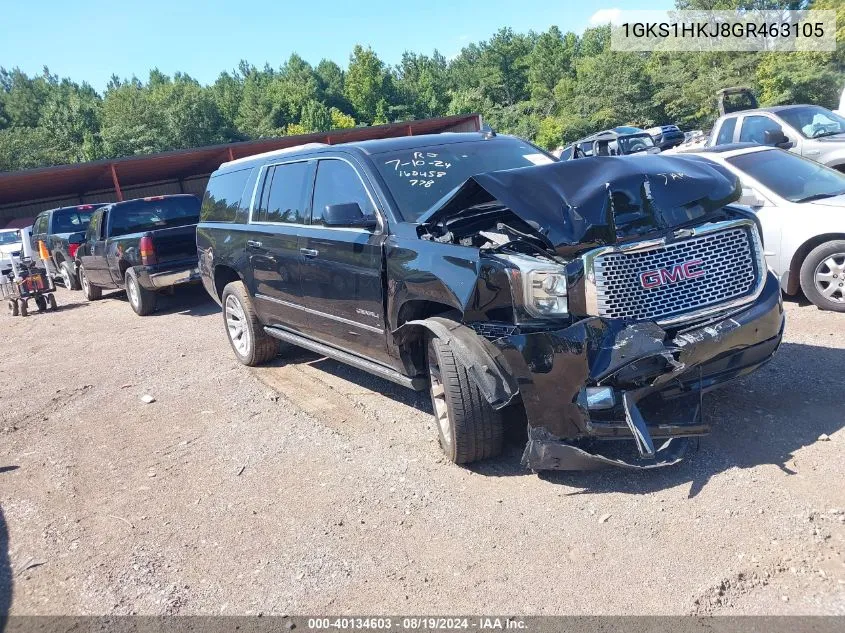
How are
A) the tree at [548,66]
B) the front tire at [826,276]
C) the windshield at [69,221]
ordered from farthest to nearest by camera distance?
1. the tree at [548,66]
2. the windshield at [69,221]
3. the front tire at [826,276]

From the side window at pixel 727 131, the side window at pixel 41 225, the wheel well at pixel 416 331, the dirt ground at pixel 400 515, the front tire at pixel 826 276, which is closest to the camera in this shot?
the dirt ground at pixel 400 515

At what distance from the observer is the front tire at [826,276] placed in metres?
6.45

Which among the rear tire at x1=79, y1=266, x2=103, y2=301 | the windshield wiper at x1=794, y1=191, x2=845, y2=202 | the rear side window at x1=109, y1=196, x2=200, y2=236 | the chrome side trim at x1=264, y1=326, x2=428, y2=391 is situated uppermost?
the rear side window at x1=109, y1=196, x2=200, y2=236

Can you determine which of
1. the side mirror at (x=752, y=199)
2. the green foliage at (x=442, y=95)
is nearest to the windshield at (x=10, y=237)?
the side mirror at (x=752, y=199)

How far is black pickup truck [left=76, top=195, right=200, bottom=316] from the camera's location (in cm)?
1070

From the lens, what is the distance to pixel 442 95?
100 metres

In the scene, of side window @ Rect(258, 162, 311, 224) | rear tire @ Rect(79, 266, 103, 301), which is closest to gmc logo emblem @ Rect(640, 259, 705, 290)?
side window @ Rect(258, 162, 311, 224)

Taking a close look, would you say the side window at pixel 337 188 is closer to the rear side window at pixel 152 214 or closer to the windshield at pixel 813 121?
the rear side window at pixel 152 214

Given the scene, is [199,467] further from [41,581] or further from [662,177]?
[662,177]

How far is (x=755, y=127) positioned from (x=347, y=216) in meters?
8.55

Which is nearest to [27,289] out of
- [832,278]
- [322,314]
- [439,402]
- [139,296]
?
[139,296]

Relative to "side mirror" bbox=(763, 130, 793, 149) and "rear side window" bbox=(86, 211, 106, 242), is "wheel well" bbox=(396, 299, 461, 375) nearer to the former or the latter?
"side mirror" bbox=(763, 130, 793, 149)

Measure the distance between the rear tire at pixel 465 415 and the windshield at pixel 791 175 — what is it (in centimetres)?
457

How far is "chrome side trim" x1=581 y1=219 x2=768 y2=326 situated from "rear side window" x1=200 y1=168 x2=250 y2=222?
4.14 metres
